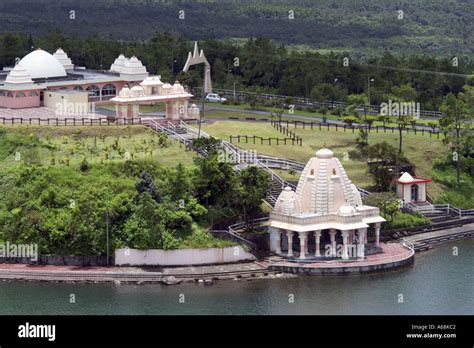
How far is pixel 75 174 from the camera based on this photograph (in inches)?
3145

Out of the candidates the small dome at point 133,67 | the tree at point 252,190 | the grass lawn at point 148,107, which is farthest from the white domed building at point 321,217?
the small dome at point 133,67

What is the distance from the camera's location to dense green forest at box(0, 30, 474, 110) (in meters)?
109

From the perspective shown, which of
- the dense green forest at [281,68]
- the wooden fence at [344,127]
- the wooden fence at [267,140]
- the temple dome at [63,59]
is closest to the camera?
the wooden fence at [267,140]

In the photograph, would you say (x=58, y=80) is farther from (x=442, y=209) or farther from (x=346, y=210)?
(x=346, y=210)

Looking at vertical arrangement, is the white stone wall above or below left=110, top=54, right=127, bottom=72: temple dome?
below

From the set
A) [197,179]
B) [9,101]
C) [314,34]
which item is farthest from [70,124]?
[314,34]

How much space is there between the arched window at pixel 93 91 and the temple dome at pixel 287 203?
26502mm

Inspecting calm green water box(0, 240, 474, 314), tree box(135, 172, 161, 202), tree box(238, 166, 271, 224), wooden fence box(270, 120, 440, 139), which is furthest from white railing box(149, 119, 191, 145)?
calm green water box(0, 240, 474, 314)

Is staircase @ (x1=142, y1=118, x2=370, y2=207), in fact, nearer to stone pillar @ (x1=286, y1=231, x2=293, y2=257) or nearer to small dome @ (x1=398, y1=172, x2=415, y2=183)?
small dome @ (x1=398, y1=172, x2=415, y2=183)

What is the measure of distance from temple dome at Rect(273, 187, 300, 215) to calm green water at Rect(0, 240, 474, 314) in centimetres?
427

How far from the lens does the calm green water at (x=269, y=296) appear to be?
6838 centimetres

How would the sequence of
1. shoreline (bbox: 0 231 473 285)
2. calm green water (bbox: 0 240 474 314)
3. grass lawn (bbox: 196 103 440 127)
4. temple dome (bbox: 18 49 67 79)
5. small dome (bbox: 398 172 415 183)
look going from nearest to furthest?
calm green water (bbox: 0 240 474 314)
shoreline (bbox: 0 231 473 285)
small dome (bbox: 398 172 415 183)
temple dome (bbox: 18 49 67 79)
grass lawn (bbox: 196 103 440 127)

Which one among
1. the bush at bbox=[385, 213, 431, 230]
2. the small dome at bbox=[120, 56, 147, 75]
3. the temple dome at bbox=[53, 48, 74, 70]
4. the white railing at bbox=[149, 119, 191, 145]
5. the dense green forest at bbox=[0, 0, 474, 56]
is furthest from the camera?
the dense green forest at bbox=[0, 0, 474, 56]

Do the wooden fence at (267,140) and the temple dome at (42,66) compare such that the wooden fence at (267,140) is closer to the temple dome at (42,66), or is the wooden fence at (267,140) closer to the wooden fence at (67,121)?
the wooden fence at (67,121)
